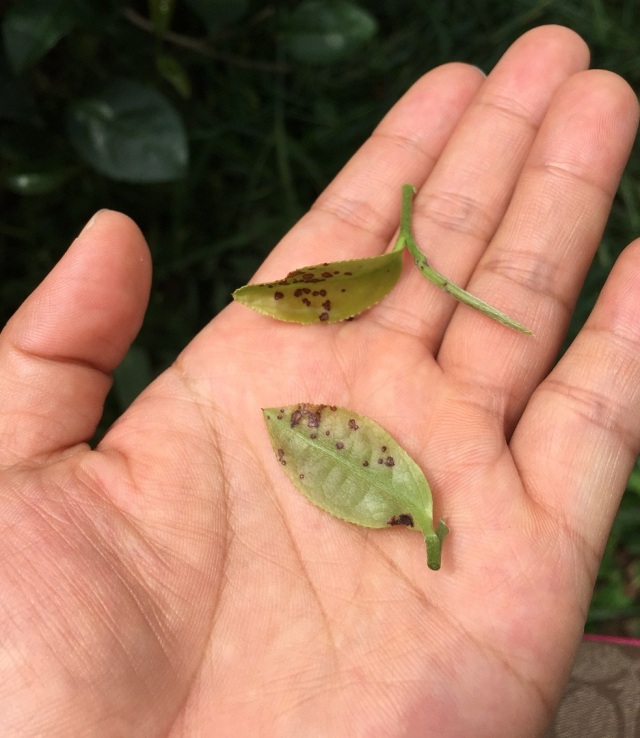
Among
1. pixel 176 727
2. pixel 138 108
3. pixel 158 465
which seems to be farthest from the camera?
pixel 138 108

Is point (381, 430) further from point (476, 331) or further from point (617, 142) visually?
point (617, 142)

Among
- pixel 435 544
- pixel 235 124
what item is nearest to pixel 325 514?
pixel 435 544

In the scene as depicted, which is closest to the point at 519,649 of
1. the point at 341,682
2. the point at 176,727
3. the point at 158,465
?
the point at 341,682

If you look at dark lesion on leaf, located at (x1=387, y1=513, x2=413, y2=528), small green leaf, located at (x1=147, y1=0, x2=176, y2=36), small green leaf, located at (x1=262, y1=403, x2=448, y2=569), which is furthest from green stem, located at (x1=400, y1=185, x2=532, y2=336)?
small green leaf, located at (x1=147, y1=0, x2=176, y2=36)

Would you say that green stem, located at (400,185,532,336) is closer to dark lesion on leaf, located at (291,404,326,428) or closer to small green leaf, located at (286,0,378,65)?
dark lesion on leaf, located at (291,404,326,428)

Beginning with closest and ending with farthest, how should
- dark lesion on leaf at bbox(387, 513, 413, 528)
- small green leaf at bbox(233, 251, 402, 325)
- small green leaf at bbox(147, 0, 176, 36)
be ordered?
dark lesion on leaf at bbox(387, 513, 413, 528), small green leaf at bbox(233, 251, 402, 325), small green leaf at bbox(147, 0, 176, 36)

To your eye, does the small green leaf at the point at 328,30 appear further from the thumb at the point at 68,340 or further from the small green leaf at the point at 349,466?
the small green leaf at the point at 349,466
